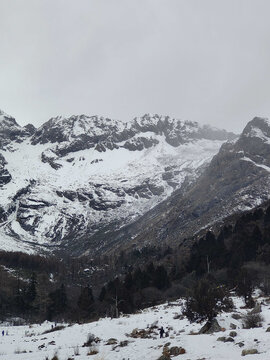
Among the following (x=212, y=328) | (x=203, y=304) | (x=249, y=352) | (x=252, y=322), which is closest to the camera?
(x=249, y=352)

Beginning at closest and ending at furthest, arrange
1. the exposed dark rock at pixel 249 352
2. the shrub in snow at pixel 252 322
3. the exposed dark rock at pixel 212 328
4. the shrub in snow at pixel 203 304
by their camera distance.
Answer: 1. the exposed dark rock at pixel 249 352
2. the exposed dark rock at pixel 212 328
3. the shrub in snow at pixel 252 322
4. the shrub in snow at pixel 203 304

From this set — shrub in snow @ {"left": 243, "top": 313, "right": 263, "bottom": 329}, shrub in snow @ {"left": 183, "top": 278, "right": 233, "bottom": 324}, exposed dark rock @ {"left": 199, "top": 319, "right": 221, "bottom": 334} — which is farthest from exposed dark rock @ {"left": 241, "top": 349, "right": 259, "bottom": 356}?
shrub in snow @ {"left": 183, "top": 278, "right": 233, "bottom": 324}

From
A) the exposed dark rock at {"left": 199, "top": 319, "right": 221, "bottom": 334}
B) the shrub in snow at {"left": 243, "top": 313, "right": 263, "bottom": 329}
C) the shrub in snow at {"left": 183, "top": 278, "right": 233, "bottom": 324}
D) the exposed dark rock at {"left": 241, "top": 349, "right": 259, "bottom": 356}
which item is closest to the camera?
the exposed dark rock at {"left": 241, "top": 349, "right": 259, "bottom": 356}

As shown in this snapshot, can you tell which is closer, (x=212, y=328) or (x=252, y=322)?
(x=212, y=328)

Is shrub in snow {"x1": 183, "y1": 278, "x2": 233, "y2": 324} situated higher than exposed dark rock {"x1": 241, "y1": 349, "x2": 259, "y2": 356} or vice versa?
shrub in snow {"x1": 183, "y1": 278, "x2": 233, "y2": 324}

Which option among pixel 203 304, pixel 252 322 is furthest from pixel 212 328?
pixel 203 304

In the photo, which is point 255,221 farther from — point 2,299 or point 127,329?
point 127,329

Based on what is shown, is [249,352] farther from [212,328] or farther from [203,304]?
[203,304]

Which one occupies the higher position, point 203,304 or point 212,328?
point 203,304

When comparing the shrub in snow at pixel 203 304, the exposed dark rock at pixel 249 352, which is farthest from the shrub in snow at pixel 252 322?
the exposed dark rock at pixel 249 352

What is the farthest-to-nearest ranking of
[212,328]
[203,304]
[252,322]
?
1. [203,304]
2. [252,322]
3. [212,328]

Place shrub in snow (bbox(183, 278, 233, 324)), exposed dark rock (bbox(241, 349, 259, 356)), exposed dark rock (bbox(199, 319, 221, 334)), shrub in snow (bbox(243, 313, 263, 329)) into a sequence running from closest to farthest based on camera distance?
exposed dark rock (bbox(241, 349, 259, 356)) → exposed dark rock (bbox(199, 319, 221, 334)) → shrub in snow (bbox(243, 313, 263, 329)) → shrub in snow (bbox(183, 278, 233, 324))

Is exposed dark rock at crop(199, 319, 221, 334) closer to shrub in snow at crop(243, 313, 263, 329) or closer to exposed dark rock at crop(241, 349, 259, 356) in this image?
shrub in snow at crop(243, 313, 263, 329)

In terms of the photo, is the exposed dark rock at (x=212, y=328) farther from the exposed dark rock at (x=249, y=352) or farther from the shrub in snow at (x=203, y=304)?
the exposed dark rock at (x=249, y=352)
